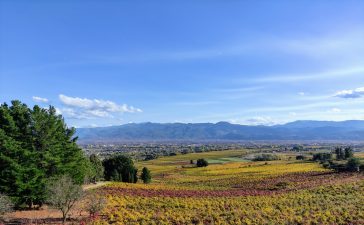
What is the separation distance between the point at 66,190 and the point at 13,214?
845 cm

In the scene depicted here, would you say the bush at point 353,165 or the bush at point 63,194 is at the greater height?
the bush at point 63,194

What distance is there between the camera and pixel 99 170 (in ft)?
236

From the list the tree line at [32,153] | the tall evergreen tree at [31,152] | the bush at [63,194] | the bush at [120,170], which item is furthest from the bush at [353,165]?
the bush at [63,194]

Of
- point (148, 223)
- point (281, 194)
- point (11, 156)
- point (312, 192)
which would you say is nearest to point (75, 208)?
point (11, 156)


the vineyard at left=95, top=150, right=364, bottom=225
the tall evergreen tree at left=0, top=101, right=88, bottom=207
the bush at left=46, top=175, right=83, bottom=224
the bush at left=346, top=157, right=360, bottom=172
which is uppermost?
the tall evergreen tree at left=0, top=101, right=88, bottom=207

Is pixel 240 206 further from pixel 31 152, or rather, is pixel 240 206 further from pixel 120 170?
pixel 120 170

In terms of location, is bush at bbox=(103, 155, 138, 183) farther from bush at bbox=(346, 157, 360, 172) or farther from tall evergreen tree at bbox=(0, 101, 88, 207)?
bush at bbox=(346, 157, 360, 172)

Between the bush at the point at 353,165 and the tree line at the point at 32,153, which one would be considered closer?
the tree line at the point at 32,153

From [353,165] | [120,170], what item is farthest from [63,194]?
[353,165]

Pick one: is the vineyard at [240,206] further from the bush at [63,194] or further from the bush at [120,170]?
the bush at [120,170]

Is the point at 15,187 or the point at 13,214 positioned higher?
the point at 15,187

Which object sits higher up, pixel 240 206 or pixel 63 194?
pixel 63 194

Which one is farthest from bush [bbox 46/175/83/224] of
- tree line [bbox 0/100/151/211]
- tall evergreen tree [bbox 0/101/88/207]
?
tall evergreen tree [bbox 0/101/88/207]

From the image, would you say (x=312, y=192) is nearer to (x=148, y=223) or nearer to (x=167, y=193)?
(x=167, y=193)
